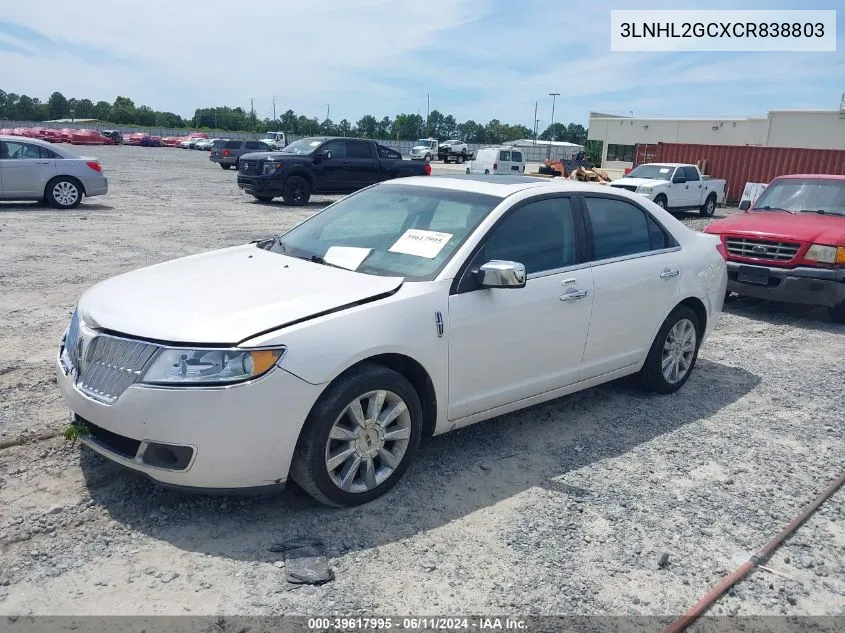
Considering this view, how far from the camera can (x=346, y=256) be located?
4.25 metres

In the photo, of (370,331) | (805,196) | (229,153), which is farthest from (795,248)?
(229,153)

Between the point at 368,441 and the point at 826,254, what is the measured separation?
21.7ft

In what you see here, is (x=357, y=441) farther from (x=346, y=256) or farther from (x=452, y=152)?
(x=452, y=152)

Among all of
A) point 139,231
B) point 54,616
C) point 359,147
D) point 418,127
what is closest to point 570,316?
point 54,616

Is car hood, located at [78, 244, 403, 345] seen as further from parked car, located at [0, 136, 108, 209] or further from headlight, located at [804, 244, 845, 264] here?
parked car, located at [0, 136, 108, 209]

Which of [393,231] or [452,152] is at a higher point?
[393,231]

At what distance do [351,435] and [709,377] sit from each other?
3.90 meters

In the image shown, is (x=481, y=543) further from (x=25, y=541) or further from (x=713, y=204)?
(x=713, y=204)

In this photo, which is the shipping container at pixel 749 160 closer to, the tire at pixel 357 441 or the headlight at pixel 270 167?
the headlight at pixel 270 167

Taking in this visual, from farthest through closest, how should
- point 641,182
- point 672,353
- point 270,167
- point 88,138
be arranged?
point 88,138
point 641,182
point 270,167
point 672,353

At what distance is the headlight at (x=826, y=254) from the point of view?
312 inches

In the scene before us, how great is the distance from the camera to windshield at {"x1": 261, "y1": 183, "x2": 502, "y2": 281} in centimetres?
409

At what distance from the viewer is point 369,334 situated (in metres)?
3.48

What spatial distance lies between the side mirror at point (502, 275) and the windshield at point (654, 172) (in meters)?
18.0
